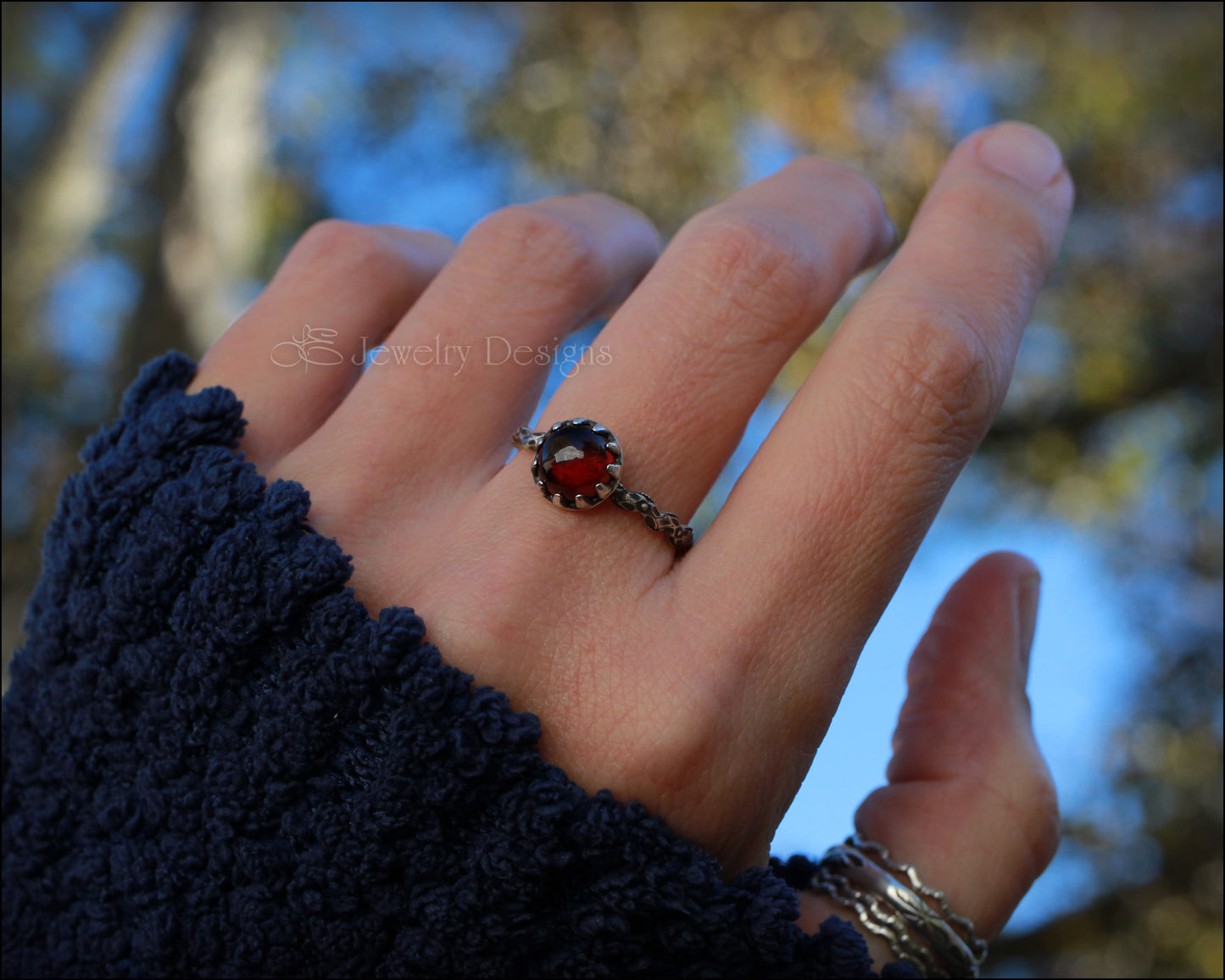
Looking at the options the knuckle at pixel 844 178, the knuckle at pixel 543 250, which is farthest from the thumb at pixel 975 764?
the knuckle at pixel 543 250

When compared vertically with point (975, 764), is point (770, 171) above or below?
above

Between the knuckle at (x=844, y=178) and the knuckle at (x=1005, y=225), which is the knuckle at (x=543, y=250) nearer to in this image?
the knuckle at (x=844, y=178)

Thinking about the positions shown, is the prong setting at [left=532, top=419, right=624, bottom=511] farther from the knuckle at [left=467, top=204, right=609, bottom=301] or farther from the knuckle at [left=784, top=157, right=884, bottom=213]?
the knuckle at [left=784, top=157, right=884, bottom=213]

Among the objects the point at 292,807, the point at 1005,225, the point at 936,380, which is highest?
the point at 1005,225

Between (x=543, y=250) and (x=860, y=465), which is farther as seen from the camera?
(x=543, y=250)

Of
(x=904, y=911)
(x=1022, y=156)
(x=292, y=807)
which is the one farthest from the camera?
(x=1022, y=156)

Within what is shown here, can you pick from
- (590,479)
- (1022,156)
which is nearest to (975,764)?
(590,479)

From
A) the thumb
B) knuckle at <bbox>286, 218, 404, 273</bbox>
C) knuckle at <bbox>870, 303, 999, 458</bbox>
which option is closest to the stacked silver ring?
the thumb

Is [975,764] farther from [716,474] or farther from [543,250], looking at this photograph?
[543,250]
